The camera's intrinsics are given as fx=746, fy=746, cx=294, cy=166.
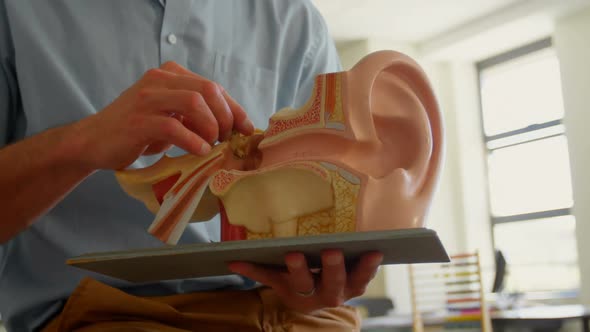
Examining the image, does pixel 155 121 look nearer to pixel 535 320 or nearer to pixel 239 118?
pixel 239 118

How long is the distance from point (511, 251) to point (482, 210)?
0.56 meters

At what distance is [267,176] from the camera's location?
0.93 m

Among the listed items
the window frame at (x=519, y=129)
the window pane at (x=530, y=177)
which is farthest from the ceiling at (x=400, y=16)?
the window pane at (x=530, y=177)

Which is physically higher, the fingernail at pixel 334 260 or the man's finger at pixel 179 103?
the man's finger at pixel 179 103

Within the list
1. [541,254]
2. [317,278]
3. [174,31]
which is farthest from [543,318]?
[317,278]

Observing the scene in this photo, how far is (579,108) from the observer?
6.25 metres

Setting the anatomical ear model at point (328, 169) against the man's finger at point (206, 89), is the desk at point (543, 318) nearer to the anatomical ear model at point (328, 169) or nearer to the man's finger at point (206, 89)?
the anatomical ear model at point (328, 169)

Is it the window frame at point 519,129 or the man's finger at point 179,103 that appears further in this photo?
the window frame at point 519,129

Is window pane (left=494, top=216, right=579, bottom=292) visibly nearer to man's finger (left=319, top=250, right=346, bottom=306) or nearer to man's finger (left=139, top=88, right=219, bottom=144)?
man's finger (left=319, top=250, right=346, bottom=306)

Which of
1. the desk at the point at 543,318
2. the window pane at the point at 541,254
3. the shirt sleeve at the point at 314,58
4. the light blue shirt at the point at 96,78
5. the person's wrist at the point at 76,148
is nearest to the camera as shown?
the person's wrist at the point at 76,148

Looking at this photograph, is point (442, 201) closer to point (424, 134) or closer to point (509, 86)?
point (509, 86)

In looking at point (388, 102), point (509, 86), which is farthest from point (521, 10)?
point (388, 102)

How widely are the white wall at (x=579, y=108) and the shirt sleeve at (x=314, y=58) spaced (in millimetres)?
5248

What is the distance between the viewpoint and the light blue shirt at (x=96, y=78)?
1031mm
